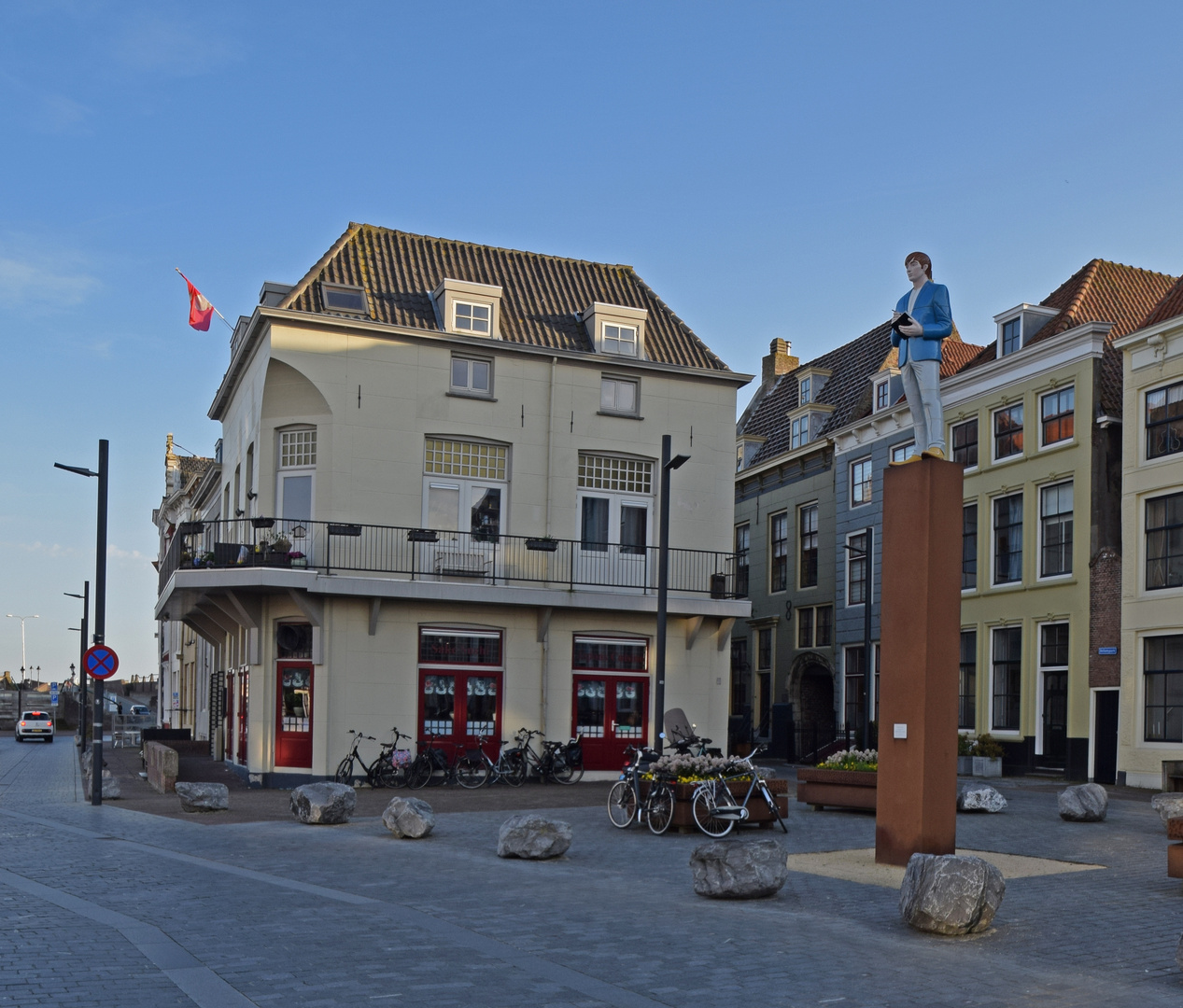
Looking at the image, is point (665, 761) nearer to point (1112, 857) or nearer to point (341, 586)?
point (1112, 857)

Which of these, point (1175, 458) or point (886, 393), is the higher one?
point (886, 393)

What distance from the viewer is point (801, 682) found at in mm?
41406

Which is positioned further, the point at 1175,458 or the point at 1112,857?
the point at 1175,458

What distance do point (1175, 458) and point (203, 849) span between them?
21.3m

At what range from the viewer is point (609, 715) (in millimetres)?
28156

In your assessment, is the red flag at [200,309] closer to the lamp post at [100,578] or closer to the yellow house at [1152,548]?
the lamp post at [100,578]

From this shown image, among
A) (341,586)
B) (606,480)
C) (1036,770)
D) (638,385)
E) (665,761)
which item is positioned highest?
(638,385)

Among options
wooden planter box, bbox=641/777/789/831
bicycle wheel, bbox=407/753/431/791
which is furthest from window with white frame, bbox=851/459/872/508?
wooden planter box, bbox=641/777/789/831

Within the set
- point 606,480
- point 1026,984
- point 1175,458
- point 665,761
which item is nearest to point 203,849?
point 665,761

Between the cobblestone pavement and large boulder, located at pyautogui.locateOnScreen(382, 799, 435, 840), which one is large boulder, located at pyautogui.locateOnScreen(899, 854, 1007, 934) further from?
large boulder, located at pyautogui.locateOnScreen(382, 799, 435, 840)

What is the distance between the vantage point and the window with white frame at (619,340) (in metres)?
29.1

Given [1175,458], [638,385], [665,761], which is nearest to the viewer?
[665,761]

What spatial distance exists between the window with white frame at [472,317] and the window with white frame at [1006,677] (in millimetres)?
14877

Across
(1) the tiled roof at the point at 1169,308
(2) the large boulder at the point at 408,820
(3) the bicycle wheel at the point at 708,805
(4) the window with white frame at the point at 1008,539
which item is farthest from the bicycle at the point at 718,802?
(4) the window with white frame at the point at 1008,539
